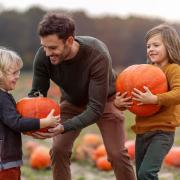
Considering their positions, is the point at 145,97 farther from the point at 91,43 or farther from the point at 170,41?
the point at 91,43

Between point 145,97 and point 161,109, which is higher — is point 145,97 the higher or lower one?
the higher one

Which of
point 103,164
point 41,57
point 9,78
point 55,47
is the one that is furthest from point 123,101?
point 103,164

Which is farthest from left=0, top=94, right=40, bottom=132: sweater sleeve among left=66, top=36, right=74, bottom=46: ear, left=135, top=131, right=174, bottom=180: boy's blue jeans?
left=135, top=131, right=174, bottom=180: boy's blue jeans

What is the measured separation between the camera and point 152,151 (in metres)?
5.03

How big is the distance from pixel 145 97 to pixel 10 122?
122 centimetres

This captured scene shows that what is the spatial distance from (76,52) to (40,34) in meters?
0.47

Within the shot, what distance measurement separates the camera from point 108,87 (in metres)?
5.44

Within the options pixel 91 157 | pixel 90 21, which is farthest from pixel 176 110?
pixel 90 21

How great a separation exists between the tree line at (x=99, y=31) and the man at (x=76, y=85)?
46.3 m

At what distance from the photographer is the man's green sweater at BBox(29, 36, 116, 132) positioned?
5.21 m

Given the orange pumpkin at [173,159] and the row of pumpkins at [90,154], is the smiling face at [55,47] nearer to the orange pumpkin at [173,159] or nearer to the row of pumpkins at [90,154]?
the row of pumpkins at [90,154]

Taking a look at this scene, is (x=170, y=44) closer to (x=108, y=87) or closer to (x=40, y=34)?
(x=108, y=87)

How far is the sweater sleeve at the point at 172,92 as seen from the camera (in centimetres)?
490

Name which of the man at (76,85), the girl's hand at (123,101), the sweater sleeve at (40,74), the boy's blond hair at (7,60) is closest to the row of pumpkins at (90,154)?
the man at (76,85)
